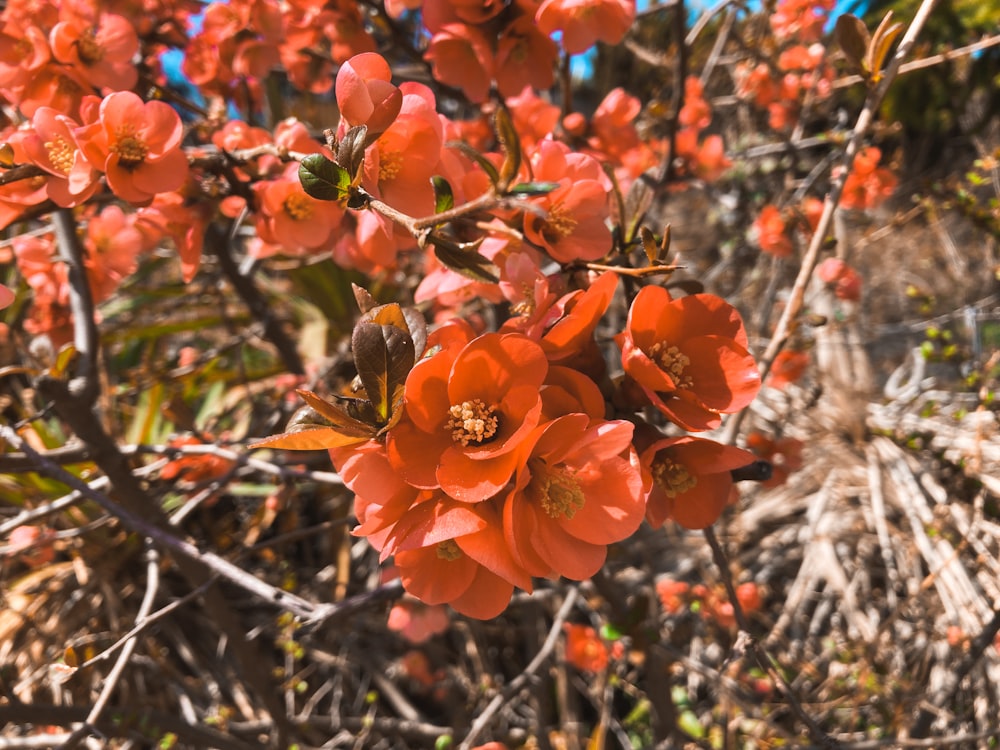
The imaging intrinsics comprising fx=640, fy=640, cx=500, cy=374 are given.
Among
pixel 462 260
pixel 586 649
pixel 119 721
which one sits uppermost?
pixel 462 260

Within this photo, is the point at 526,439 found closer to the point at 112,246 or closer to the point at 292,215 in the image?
the point at 292,215

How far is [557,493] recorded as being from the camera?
53 cm

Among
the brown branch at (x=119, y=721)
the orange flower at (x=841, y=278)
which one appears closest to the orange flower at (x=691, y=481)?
the brown branch at (x=119, y=721)

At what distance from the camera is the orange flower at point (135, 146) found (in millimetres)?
690

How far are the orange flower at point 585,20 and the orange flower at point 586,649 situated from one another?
126 centimetres

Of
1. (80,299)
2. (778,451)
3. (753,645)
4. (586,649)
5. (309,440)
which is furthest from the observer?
(586,649)

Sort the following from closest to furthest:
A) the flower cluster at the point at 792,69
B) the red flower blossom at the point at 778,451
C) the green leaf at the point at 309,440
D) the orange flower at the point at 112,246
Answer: the green leaf at the point at 309,440, the orange flower at the point at 112,246, the red flower blossom at the point at 778,451, the flower cluster at the point at 792,69

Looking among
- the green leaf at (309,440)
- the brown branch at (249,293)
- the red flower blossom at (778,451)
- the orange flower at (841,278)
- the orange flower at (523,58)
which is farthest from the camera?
the orange flower at (841,278)

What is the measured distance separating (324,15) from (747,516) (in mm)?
2052

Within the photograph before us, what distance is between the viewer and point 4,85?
862mm

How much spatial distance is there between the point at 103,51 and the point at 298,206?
394 mm

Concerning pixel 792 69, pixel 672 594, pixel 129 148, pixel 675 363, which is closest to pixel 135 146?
pixel 129 148

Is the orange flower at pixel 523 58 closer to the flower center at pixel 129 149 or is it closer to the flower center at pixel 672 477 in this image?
the flower center at pixel 129 149

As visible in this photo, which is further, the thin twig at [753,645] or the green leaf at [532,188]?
the thin twig at [753,645]
